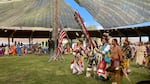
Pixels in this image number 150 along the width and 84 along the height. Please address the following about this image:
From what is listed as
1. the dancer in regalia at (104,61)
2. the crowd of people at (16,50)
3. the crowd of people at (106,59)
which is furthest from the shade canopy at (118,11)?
the crowd of people at (16,50)

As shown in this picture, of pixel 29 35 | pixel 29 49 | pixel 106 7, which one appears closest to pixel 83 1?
pixel 106 7

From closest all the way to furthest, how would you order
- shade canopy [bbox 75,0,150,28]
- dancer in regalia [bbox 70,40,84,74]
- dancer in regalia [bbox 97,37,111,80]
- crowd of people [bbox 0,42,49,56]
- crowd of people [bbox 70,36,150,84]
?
crowd of people [bbox 70,36,150,84] → dancer in regalia [bbox 97,37,111,80] → shade canopy [bbox 75,0,150,28] → dancer in regalia [bbox 70,40,84,74] → crowd of people [bbox 0,42,49,56]

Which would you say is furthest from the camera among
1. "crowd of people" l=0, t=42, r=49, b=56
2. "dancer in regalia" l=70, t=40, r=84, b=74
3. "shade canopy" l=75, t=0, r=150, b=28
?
"crowd of people" l=0, t=42, r=49, b=56

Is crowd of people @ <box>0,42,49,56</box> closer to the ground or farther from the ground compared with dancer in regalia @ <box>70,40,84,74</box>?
closer to the ground

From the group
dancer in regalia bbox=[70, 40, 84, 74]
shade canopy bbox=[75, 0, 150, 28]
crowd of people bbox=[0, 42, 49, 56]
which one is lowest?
crowd of people bbox=[0, 42, 49, 56]

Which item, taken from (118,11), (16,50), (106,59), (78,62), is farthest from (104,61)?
(16,50)

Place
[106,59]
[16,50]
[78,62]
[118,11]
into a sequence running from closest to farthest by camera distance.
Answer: [106,59]
[78,62]
[118,11]
[16,50]

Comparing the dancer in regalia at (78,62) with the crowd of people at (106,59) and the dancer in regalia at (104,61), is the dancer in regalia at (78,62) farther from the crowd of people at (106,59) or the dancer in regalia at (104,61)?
the dancer in regalia at (104,61)

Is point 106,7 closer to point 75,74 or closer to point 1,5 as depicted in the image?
point 75,74

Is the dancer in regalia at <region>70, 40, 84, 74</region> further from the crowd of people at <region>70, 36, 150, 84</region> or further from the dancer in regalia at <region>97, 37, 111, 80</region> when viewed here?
the dancer in regalia at <region>97, 37, 111, 80</region>

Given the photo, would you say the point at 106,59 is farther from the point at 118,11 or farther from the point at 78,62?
the point at 118,11

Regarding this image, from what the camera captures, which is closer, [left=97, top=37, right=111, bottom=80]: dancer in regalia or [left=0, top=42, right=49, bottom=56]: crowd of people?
[left=97, top=37, right=111, bottom=80]: dancer in regalia

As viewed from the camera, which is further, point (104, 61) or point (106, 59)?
point (104, 61)

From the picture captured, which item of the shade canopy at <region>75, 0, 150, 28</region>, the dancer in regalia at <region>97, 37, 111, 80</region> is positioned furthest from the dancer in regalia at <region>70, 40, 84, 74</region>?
the shade canopy at <region>75, 0, 150, 28</region>
